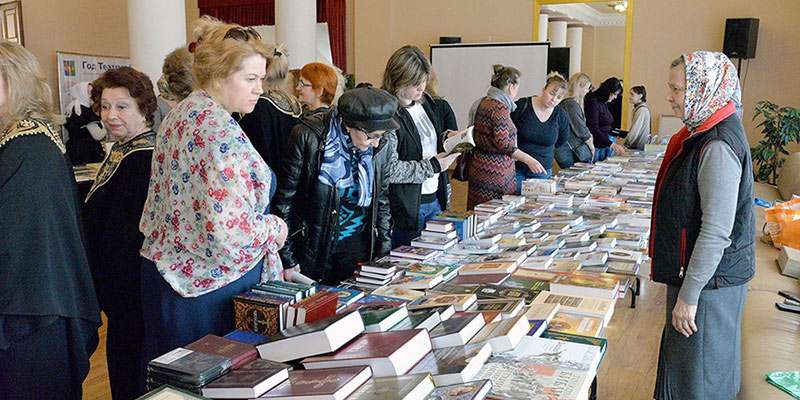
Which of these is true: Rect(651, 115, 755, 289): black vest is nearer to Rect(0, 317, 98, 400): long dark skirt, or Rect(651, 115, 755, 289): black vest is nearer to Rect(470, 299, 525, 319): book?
Rect(470, 299, 525, 319): book

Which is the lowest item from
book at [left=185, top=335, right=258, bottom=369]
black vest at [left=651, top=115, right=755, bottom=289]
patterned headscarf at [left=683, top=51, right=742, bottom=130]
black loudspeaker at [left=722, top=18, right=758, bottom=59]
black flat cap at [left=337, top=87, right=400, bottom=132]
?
book at [left=185, top=335, right=258, bottom=369]

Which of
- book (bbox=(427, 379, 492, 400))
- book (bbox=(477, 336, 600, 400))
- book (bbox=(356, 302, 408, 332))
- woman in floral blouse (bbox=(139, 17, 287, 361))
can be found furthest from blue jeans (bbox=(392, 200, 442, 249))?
book (bbox=(427, 379, 492, 400))

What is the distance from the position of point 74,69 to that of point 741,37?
8787mm

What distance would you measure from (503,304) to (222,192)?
2.52ft

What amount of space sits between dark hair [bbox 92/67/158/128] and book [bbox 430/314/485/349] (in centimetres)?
132

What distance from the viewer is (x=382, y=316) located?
1479mm

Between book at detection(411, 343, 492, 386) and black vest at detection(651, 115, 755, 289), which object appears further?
black vest at detection(651, 115, 755, 289)

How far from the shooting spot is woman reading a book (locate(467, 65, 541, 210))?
3.65 metres

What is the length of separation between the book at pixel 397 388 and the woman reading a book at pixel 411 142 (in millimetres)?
1538

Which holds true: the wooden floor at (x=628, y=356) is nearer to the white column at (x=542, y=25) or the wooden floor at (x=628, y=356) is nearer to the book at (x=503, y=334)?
the book at (x=503, y=334)

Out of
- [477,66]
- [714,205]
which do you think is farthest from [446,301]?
[477,66]

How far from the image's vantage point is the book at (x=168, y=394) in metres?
1.13

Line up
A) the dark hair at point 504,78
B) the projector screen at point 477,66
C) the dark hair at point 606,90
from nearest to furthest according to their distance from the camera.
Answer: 1. the dark hair at point 504,78
2. the dark hair at point 606,90
3. the projector screen at point 477,66

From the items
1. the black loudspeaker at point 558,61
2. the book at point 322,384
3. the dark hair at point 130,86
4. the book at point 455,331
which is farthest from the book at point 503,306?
the black loudspeaker at point 558,61
